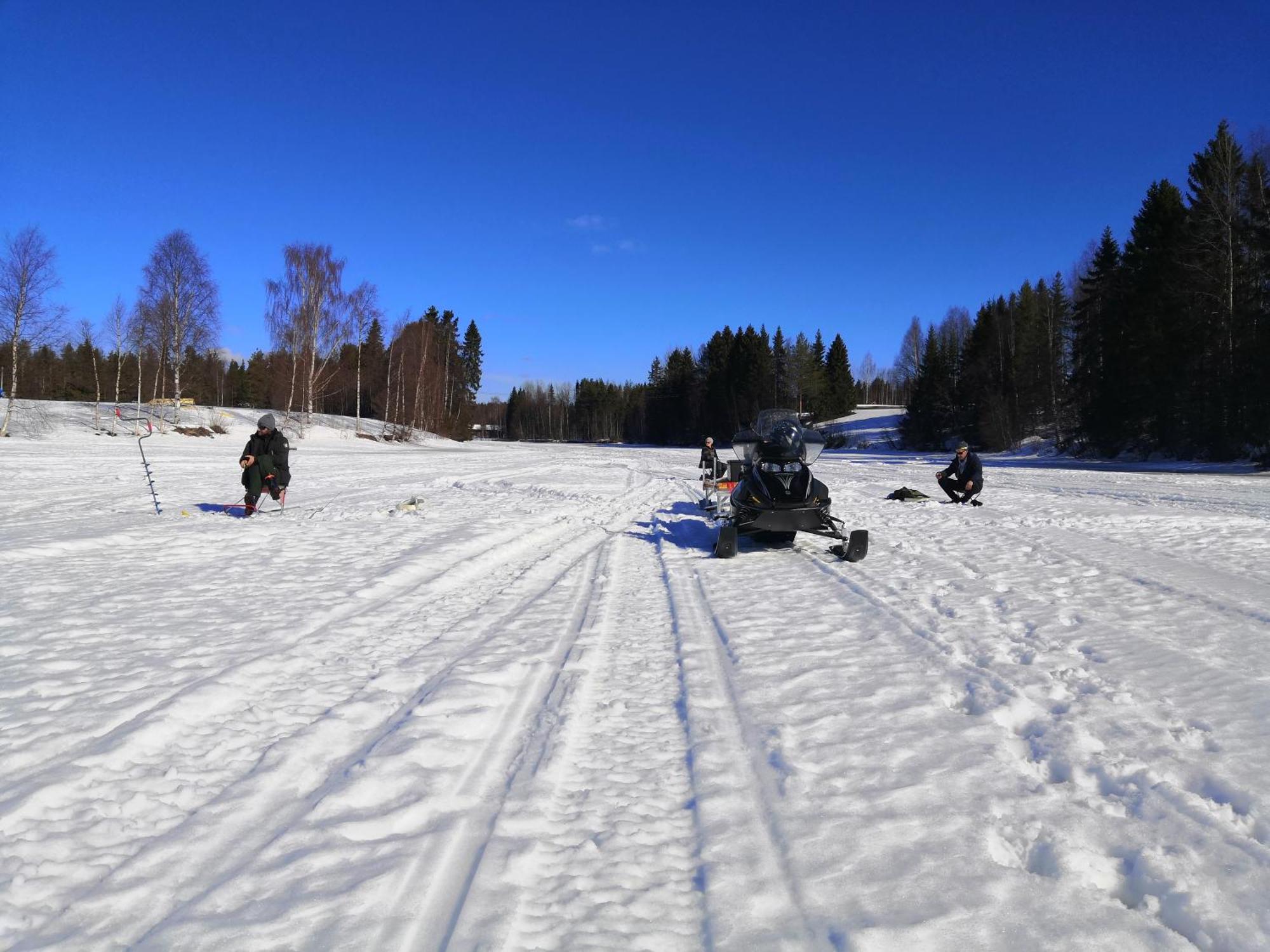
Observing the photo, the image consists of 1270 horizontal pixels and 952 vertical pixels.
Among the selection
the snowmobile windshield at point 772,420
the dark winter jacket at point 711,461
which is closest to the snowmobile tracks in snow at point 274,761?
the snowmobile windshield at point 772,420

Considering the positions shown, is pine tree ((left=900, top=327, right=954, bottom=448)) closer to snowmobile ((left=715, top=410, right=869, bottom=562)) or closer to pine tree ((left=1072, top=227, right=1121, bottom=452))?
pine tree ((left=1072, top=227, right=1121, bottom=452))

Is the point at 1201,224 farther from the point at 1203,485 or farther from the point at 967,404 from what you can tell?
the point at 967,404

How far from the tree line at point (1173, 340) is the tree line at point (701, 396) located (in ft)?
77.9

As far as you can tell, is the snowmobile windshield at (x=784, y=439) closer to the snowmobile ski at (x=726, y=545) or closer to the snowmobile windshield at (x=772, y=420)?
the snowmobile windshield at (x=772, y=420)

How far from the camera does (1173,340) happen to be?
93.5 feet

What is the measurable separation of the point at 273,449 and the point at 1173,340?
111 feet

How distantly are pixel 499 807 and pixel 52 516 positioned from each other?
11323 mm

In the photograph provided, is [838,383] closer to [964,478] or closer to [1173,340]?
[1173,340]

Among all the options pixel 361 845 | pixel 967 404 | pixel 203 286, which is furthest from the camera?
pixel 967 404

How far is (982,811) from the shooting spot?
106 inches

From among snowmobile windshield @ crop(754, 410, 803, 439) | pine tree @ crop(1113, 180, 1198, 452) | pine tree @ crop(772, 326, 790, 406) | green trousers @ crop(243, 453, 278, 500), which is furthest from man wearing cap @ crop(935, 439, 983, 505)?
pine tree @ crop(772, 326, 790, 406)

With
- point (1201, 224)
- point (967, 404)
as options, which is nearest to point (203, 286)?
point (1201, 224)

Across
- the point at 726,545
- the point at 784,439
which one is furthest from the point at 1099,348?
the point at 726,545

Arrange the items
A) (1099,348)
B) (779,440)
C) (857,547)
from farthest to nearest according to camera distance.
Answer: (1099,348) < (779,440) < (857,547)
